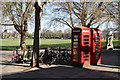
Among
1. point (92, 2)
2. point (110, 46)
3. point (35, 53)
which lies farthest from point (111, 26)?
point (35, 53)

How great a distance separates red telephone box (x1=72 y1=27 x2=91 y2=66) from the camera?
8.76 m

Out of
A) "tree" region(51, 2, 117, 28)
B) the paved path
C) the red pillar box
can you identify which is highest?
"tree" region(51, 2, 117, 28)

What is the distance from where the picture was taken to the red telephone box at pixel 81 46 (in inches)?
345

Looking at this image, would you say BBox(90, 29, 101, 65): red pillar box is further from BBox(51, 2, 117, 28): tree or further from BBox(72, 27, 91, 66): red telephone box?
BBox(51, 2, 117, 28): tree

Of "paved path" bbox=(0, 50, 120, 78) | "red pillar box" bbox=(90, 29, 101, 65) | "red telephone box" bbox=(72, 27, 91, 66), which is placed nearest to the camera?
"paved path" bbox=(0, 50, 120, 78)

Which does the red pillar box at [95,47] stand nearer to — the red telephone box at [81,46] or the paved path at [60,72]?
the red telephone box at [81,46]

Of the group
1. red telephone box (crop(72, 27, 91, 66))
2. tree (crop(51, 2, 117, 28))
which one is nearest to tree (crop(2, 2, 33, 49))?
tree (crop(51, 2, 117, 28))

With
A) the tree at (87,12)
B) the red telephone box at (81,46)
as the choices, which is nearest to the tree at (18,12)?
the tree at (87,12)

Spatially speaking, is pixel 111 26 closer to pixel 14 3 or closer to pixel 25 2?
pixel 25 2

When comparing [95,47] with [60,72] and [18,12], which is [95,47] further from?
[18,12]

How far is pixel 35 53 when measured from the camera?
877 centimetres

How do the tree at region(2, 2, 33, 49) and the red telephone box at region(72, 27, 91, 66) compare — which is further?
the tree at region(2, 2, 33, 49)

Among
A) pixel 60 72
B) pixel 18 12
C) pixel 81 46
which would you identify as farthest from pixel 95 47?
pixel 18 12

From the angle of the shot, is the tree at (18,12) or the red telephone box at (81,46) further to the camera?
the tree at (18,12)
